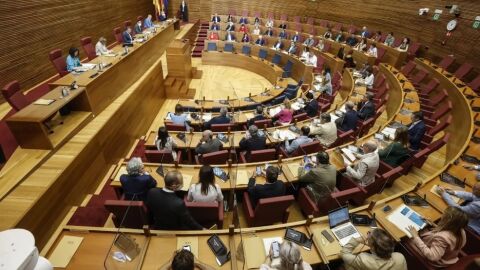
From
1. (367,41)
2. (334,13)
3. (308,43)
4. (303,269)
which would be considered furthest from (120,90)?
(334,13)

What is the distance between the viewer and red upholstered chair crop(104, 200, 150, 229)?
8.11 feet

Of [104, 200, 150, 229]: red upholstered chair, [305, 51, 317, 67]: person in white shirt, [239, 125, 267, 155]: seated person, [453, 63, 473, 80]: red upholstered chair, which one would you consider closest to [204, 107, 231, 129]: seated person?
[239, 125, 267, 155]: seated person

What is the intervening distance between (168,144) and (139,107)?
2272 millimetres

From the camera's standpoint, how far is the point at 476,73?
7.19 metres

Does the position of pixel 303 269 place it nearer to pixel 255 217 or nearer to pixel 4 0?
pixel 255 217

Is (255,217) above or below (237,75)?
above

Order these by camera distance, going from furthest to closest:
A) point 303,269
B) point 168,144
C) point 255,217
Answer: point 168,144 < point 255,217 < point 303,269

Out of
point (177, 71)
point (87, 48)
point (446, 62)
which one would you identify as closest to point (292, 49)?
point (177, 71)

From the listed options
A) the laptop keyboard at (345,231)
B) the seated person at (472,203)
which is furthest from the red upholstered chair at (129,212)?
the seated person at (472,203)

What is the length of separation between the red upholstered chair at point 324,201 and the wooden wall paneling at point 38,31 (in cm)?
608

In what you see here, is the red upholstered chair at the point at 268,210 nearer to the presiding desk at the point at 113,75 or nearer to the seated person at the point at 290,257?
the seated person at the point at 290,257

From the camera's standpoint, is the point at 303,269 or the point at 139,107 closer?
the point at 303,269

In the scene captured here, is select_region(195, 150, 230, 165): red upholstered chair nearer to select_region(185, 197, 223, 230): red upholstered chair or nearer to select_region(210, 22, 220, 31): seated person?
select_region(185, 197, 223, 230): red upholstered chair

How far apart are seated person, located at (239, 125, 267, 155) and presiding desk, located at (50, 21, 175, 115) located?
2605mm
